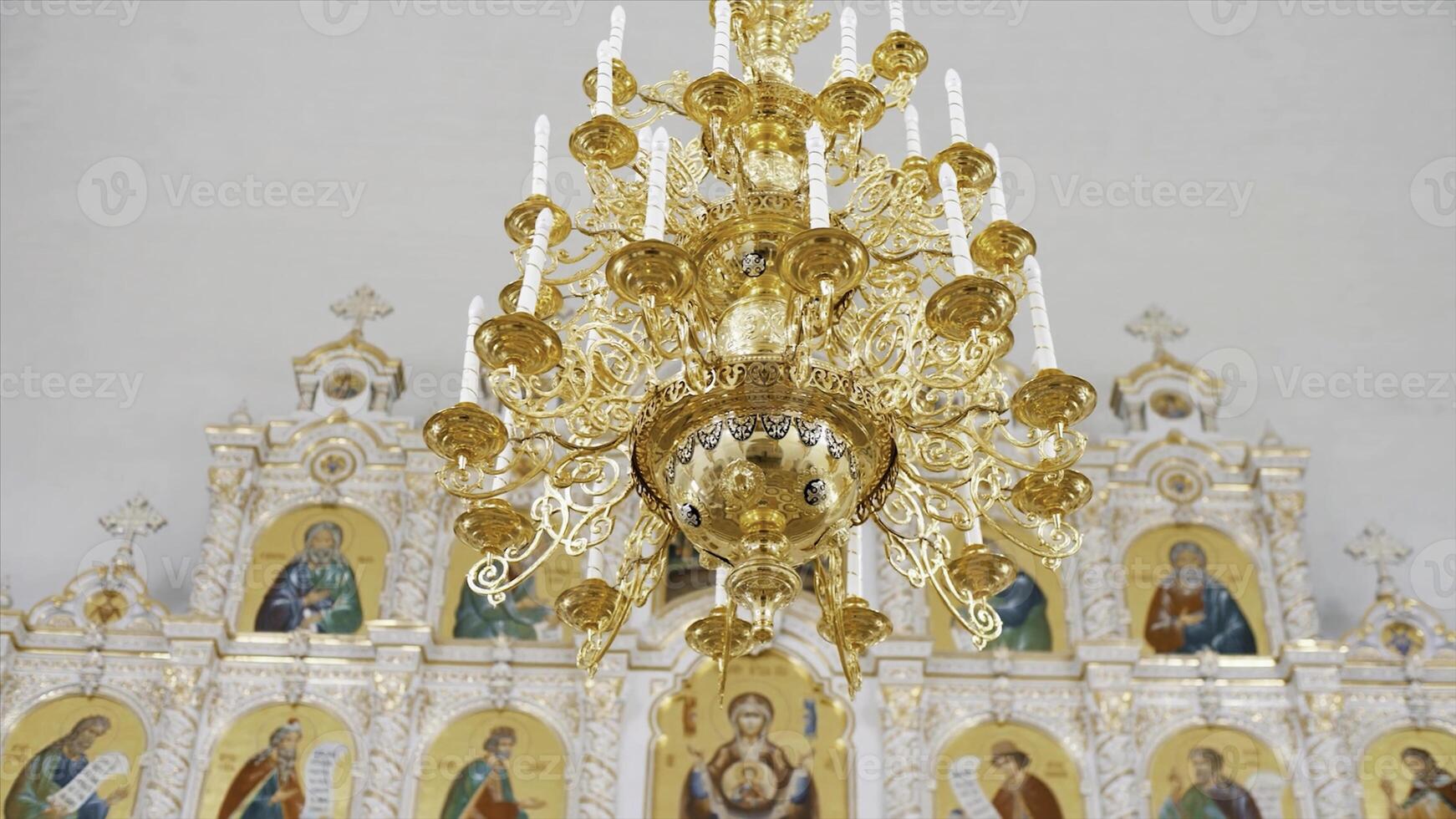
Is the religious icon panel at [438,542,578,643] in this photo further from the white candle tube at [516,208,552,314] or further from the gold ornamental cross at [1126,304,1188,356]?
the white candle tube at [516,208,552,314]

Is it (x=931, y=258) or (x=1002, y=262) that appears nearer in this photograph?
(x=1002, y=262)

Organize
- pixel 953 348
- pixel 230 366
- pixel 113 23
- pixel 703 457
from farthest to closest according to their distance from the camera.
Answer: pixel 113 23 → pixel 230 366 → pixel 953 348 → pixel 703 457

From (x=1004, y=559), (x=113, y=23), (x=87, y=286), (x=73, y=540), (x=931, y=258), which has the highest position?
(x=113, y=23)

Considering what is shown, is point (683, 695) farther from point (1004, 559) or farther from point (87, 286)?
point (87, 286)

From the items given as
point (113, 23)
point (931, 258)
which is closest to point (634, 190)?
point (931, 258)

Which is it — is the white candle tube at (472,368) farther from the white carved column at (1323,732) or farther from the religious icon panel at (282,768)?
the white carved column at (1323,732)

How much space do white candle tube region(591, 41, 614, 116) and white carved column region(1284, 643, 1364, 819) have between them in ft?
18.7

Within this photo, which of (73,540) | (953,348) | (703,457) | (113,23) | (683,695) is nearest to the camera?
(703,457)

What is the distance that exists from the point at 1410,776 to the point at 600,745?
4.55 metres

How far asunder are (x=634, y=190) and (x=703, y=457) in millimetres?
1301

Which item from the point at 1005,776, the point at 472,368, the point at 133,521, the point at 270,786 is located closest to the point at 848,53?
the point at 472,368

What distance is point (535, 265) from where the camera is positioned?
5.39 metres

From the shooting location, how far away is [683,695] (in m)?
9.49

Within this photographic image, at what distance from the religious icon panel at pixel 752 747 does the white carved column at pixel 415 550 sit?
1.62m
